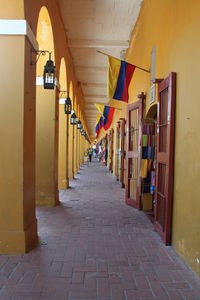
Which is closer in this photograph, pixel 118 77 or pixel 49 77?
pixel 49 77

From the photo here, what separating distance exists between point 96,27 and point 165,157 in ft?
17.5

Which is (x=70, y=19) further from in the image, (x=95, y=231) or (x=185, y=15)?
(x=95, y=231)

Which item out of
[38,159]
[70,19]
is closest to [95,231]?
[38,159]

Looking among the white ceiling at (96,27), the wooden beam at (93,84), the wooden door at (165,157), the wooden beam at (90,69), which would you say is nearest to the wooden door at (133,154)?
the wooden door at (165,157)

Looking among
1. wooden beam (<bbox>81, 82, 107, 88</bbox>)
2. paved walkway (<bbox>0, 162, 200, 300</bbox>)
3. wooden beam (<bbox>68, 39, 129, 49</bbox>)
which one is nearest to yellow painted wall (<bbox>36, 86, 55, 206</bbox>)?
paved walkway (<bbox>0, 162, 200, 300</bbox>)

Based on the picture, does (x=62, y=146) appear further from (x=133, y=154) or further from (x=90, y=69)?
(x=90, y=69)

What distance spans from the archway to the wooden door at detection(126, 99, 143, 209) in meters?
1.93

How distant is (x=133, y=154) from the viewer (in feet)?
22.3

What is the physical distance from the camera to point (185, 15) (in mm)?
3607

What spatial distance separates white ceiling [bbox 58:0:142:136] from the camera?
A: 681 centimetres

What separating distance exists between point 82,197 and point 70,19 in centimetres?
508

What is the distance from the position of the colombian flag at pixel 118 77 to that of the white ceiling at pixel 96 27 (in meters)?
1.77

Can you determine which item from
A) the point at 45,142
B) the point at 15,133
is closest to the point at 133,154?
the point at 45,142

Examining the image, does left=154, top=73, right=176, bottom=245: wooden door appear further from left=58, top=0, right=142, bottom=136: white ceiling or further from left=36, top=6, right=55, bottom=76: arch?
left=58, top=0, right=142, bottom=136: white ceiling
